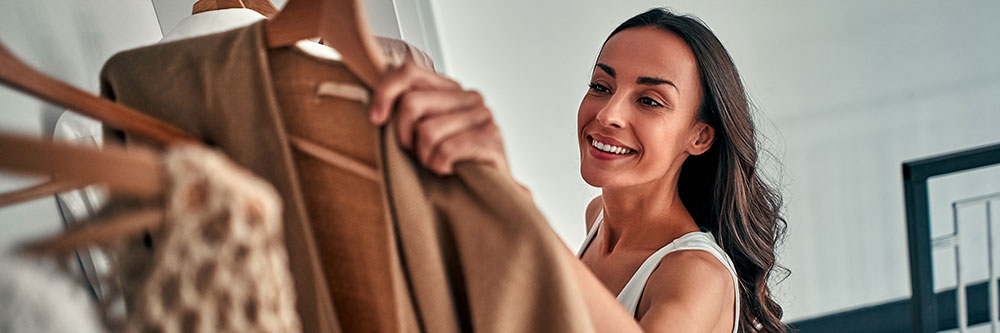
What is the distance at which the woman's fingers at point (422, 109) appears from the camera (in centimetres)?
40

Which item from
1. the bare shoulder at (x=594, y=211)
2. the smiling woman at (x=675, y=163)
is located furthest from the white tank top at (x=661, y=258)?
the bare shoulder at (x=594, y=211)

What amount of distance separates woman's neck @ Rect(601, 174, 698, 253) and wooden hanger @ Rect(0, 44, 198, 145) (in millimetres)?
1012

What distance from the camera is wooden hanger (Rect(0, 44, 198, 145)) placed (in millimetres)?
354

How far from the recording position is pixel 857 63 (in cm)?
248

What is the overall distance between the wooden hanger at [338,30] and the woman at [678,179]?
706mm

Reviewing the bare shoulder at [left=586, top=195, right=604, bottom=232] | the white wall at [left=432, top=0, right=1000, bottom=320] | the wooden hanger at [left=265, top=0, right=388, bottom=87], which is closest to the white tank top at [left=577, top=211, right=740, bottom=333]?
the bare shoulder at [left=586, top=195, right=604, bottom=232]

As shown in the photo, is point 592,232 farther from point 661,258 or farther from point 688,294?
point 688,294

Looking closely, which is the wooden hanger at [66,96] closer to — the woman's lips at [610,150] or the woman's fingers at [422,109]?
the woman's fingers at [422,109]

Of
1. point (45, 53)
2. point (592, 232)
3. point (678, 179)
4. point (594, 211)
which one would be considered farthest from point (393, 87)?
point (594, 211)

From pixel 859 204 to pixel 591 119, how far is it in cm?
183

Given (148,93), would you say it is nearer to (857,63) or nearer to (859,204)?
(857,63)

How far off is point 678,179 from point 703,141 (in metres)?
0.13

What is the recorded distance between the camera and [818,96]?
248cm

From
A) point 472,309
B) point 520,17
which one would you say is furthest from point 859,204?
point 472,309
